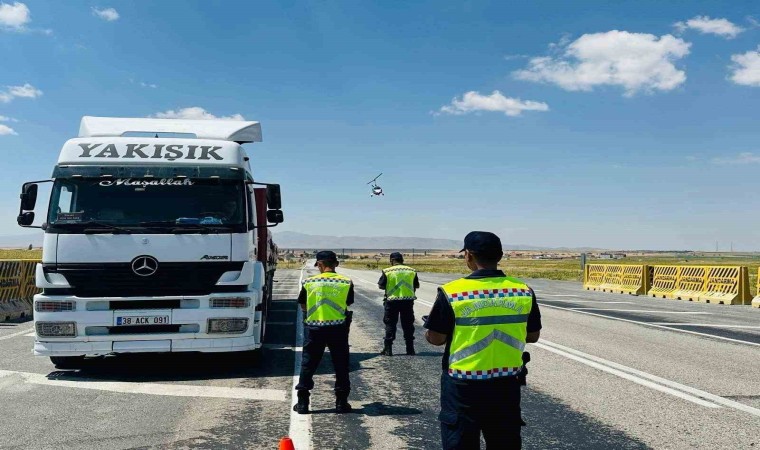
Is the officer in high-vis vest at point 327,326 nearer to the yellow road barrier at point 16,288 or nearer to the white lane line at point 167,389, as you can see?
the white lane line at point 167,389

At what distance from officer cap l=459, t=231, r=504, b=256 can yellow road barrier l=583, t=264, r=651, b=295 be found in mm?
25528

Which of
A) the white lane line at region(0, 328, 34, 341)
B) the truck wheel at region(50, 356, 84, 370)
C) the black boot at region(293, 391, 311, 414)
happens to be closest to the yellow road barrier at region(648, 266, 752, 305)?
the black boot at region(293, 391, 311, 414)

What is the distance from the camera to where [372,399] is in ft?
22.3

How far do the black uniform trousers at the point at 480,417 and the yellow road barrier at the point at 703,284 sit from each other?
21.1m

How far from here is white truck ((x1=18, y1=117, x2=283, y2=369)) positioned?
7590mm

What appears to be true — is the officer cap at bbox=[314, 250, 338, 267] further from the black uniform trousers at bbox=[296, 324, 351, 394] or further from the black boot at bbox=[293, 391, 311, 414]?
the black boot at bbox=[293, 391, 311, 414]

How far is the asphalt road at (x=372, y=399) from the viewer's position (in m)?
5.29

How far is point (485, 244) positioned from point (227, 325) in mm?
5213

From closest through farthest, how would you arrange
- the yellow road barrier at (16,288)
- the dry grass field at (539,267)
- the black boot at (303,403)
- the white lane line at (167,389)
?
the black boot at (303,403), the white lane line at (167,389), the yellow road barrier at (16,288), the dry grass field at (539,267)

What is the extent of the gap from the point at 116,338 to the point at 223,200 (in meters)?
2.19

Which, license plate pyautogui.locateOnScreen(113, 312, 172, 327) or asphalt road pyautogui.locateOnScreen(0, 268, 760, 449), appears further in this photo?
license plate pyautogui.locateOnScreen(113, 312, 172, 327)

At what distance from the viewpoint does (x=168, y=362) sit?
9.22m

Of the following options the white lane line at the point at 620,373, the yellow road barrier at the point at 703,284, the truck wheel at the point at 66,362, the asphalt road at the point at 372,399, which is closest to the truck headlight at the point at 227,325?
the asphalt road at the point at 372,399

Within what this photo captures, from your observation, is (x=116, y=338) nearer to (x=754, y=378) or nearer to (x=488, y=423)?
(x=488, y=423)
